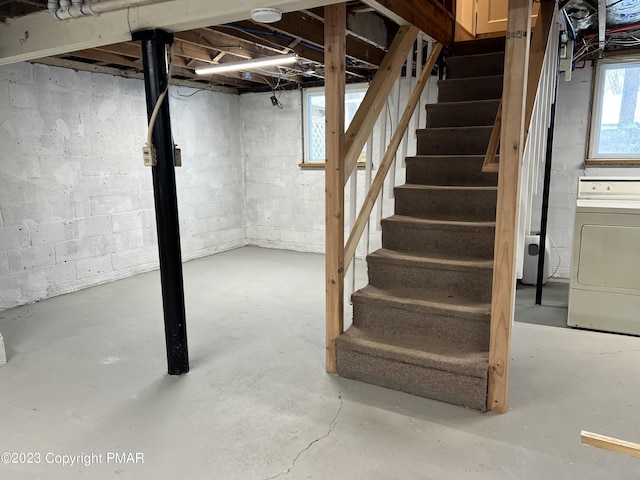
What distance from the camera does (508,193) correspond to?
2.11 m

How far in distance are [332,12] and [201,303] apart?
2.76 metres

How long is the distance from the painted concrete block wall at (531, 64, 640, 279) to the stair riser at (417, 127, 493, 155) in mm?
1630

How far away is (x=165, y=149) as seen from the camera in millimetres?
2498

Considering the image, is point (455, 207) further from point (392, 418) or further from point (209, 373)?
point (209, 373)

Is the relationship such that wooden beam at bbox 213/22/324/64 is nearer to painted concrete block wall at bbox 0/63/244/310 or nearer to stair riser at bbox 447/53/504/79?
stair riser at bbox 447/53/504/79

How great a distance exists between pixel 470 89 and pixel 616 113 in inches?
66.1

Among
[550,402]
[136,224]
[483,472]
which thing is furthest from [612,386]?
[136,224]

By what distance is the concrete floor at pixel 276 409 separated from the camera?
6.34 ft

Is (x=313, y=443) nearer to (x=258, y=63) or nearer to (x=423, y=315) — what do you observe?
(x=423, y=315)

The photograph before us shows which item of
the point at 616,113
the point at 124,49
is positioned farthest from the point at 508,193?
the point at 124,49

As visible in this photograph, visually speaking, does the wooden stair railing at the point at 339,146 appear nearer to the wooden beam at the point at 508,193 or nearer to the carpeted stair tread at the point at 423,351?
the carpeted stair tread at the point at 423,351

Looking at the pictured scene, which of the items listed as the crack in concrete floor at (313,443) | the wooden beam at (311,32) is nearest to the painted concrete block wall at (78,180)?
the wooden beam at (311,32)

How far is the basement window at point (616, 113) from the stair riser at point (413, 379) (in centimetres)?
327

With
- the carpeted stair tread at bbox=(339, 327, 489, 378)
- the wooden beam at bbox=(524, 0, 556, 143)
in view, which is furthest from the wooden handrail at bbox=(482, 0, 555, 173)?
the carpeted stair tread at bbox=(339, 327, 489, 378)
